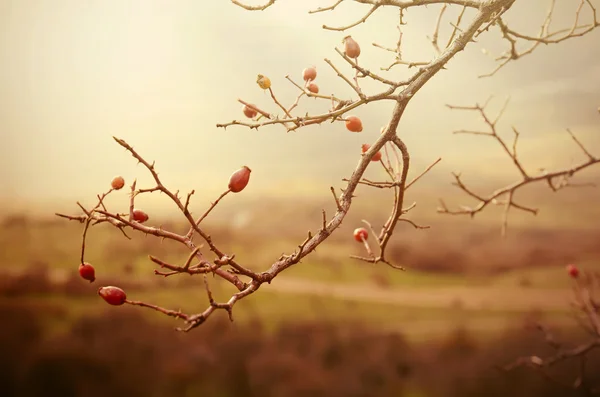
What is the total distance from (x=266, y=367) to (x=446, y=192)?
1.45 metres

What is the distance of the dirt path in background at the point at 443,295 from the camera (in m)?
2.38

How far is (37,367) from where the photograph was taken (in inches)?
91.1

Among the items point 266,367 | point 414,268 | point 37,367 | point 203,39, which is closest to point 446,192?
point 414,268

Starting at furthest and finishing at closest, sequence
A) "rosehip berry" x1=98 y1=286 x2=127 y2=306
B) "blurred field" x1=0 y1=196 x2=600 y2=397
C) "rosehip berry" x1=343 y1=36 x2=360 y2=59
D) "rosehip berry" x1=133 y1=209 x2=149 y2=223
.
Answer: "blurred field" x1=0 y1=196 x2=600 y2=397
"rosehip berry" x1=343 y1=36 x2=360 y2=59
"rosehip berry" x1=133 y1=209 x2=149 y2=223
"rosehip berry" x1=98 y1=286 x2=127 y2=306

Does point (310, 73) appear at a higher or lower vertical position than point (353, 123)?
higher

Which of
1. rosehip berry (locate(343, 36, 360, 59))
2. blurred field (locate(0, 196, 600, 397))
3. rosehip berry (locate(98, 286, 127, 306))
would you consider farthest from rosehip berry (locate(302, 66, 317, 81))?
blurred field (locate(0, 196, 600, 397))

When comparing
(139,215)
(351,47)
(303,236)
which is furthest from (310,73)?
(303,236)

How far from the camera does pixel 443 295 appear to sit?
2.45 metres

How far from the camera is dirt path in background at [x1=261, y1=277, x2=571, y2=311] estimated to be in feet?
7.82

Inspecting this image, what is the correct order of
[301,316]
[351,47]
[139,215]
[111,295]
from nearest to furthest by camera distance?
[111,295], [139,215], [351,47], [301,316]

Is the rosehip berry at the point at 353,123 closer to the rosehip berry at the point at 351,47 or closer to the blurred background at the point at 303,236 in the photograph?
the rosehip berry at the point at 351,47

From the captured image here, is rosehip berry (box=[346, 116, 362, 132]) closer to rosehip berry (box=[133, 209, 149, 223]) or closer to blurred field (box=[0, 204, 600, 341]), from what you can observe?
rosehip berry (box=[133, 209, 149, 223])

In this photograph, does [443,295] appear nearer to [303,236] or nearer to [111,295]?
[303,236]

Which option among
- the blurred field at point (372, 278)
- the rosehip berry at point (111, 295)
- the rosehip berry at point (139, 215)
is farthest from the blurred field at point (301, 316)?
the rosehip berry at point (111, 295)
